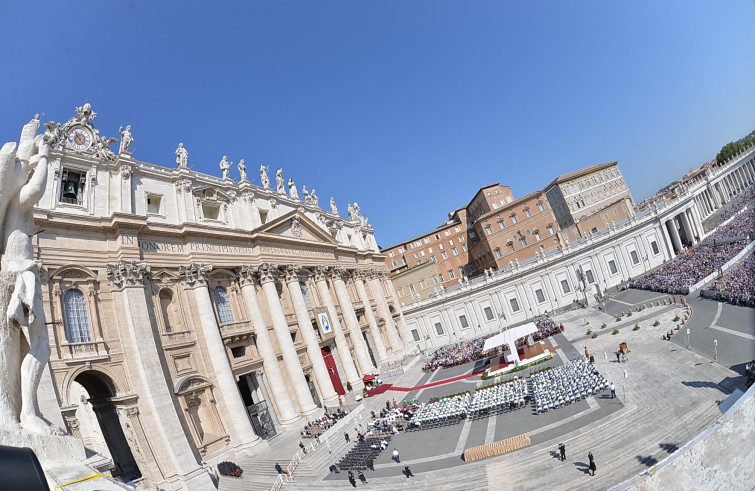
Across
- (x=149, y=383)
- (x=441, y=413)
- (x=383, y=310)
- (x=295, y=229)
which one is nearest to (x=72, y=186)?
(x=149, y=383)

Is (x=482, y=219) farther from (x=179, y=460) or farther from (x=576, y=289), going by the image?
(x=179, y=460)

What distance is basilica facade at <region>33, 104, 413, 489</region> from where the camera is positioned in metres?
20.9

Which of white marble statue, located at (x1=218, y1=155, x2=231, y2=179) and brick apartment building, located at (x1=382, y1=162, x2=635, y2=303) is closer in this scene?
white marble statue, located at (x1=218, y1=155, x2=231, y2=179)

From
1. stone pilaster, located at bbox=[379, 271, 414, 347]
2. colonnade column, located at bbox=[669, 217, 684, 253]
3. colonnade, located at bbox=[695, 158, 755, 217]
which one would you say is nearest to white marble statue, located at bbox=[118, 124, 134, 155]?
stone pilaster, located at bbox=[379, 271, 414, 347]

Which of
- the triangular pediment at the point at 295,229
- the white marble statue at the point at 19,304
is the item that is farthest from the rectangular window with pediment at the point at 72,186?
the white marble statue at the point at 19,304

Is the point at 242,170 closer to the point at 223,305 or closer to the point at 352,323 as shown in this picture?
the point at 223,305

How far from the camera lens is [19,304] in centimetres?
687

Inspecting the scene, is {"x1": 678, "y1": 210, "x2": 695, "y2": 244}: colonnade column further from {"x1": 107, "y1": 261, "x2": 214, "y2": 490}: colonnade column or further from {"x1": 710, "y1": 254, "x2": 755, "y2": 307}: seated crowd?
{"x1": 107, "y1": 261, "x2": 214, "y2": 490}: colonnade column

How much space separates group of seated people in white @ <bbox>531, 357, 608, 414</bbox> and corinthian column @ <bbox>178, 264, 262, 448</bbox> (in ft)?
54.8

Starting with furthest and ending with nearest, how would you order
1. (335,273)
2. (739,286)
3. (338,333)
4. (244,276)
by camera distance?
(335,273) < (338,333) < (244,276) < (739,286)

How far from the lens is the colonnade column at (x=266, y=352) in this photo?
94.8 ft

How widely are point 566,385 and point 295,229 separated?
2611 cm

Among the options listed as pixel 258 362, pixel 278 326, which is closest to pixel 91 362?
pixel 258 362

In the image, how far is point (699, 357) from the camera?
69.5ft
